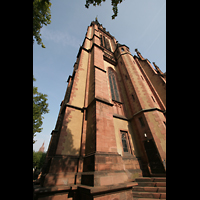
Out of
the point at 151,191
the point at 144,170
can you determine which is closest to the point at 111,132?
the point at 151,191

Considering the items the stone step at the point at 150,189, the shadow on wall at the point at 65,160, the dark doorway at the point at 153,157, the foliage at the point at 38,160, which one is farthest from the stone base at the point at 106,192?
the foliage at the point at 38,160

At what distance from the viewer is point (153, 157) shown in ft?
20.6

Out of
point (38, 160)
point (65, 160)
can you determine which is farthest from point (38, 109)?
point (38, 160)

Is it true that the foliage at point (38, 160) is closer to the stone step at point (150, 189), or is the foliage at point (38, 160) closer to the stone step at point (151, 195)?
the stone step at point (150, 189)

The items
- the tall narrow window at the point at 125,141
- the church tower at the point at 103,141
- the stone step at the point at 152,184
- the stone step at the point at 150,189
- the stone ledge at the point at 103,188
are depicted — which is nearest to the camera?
the stone ledge at the point at 103,188

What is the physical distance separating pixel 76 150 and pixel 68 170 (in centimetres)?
105

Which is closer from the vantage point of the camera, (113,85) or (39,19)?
(39,19)

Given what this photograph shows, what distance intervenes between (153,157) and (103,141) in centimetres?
403

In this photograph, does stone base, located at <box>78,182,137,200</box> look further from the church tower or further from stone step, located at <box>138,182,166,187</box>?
stone step, located at <box>138,182,166,187</box>

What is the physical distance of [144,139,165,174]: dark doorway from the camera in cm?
Answer: 581

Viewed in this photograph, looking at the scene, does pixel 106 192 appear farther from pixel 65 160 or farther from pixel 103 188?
pixel 65 160

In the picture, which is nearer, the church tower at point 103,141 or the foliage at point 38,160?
the church tower at point 103,141

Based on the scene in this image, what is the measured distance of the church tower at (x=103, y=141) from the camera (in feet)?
12.5
